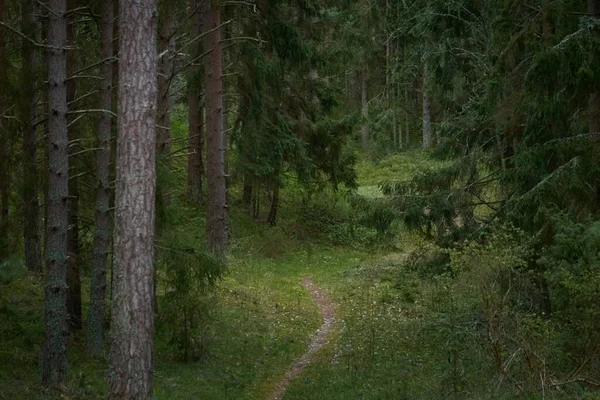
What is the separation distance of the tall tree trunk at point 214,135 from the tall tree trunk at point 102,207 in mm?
6585

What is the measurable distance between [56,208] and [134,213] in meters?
2.82

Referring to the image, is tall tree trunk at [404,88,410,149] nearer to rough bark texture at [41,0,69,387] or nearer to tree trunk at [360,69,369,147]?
tree trunk at [360,69,369,147]

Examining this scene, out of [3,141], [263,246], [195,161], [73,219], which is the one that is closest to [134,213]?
[3,141]

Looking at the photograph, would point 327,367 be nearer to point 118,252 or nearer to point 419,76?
point 118,252

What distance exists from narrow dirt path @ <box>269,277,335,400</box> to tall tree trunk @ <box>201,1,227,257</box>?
2.92 meters

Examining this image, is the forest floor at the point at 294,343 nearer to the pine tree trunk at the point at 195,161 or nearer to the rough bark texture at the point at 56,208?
the rough bark texture at the point at 56,208

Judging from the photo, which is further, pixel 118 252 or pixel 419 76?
pixel 419 76

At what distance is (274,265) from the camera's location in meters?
23.0

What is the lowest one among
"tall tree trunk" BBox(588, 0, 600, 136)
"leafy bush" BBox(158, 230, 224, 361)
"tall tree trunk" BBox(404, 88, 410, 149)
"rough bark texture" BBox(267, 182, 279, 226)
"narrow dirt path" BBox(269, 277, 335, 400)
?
"narrow dirt path" BBox(269, 277, 335, 400)

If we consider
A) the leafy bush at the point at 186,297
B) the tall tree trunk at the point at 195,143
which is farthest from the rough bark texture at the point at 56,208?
the tall tree trunk at the point at 195,143

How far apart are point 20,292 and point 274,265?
32.9ft

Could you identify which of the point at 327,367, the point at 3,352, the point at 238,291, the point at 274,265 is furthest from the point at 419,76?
the point at 3,352

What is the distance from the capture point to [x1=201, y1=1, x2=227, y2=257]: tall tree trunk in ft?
61.8

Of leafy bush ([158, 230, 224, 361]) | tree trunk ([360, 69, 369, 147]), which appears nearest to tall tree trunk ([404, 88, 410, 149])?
tree trunk ([360, 69, 369, 147])
